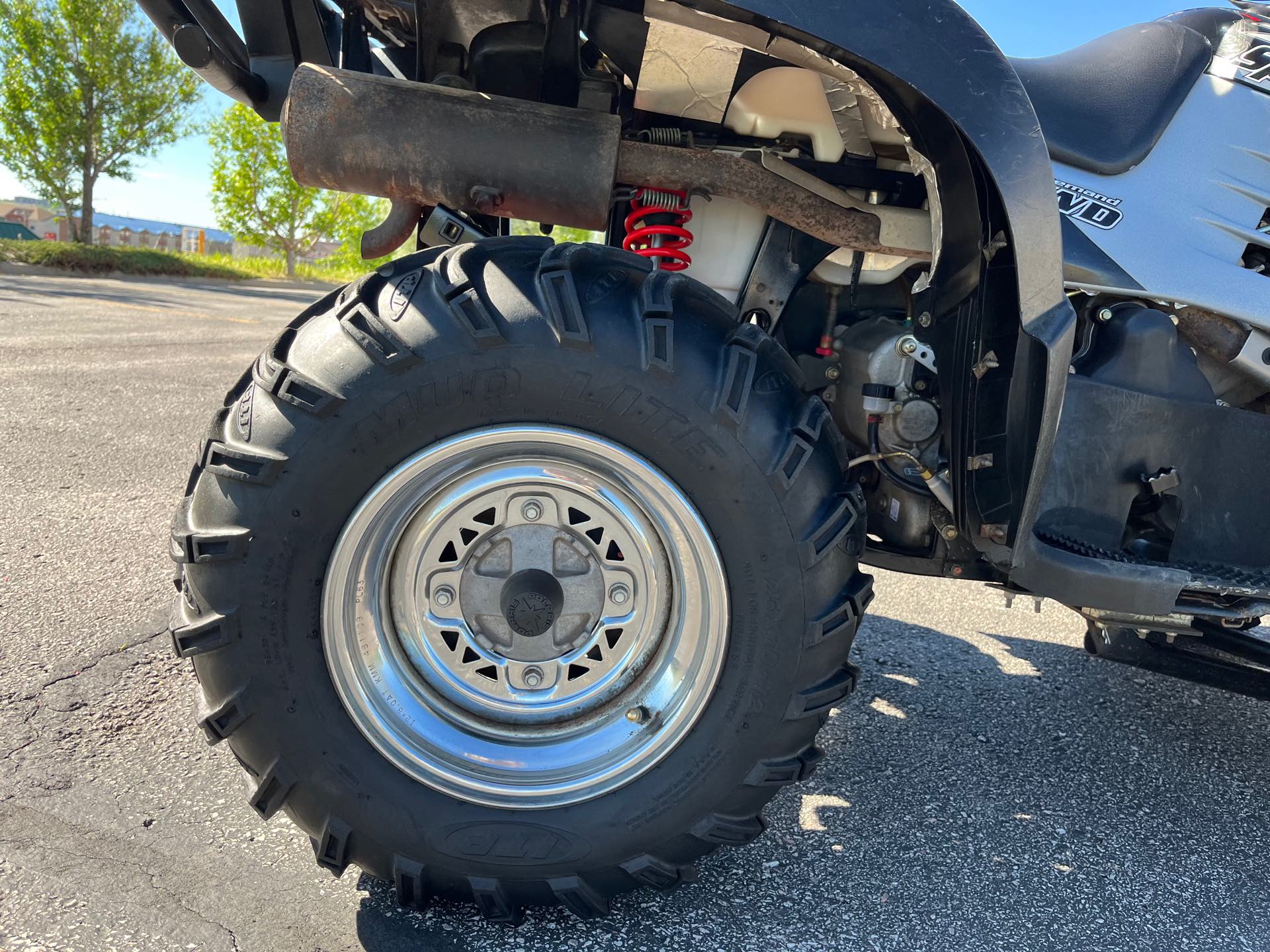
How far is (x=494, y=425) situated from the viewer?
1.62 meters

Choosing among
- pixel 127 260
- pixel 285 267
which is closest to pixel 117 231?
pixel 285 267

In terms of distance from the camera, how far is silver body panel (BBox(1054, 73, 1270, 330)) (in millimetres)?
1995

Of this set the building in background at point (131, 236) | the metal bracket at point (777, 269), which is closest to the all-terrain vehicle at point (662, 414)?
the metal bracket at point (777, 269)

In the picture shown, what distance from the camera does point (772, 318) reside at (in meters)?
2.34

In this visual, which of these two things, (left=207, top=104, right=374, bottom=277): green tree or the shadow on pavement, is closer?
the shadow on pavement

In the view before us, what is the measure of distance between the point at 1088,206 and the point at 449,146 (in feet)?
4.78

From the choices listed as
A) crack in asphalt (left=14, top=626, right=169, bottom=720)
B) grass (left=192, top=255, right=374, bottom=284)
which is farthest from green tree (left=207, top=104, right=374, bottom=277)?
crack in asphalt (left=14, top=626, right=169, bottom=720)

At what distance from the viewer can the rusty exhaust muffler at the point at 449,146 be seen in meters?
1.74

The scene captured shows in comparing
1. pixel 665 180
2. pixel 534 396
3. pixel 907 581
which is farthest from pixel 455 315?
pixel 907 581

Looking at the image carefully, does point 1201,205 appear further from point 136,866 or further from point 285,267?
point 285,267

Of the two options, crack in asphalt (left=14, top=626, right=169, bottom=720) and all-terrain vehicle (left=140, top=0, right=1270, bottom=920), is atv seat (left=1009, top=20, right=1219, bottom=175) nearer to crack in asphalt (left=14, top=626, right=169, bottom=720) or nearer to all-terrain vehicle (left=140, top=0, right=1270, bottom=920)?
all-terrain vehicle (left=140, top=0, right=1270, bottom=920)

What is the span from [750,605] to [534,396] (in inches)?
22.7

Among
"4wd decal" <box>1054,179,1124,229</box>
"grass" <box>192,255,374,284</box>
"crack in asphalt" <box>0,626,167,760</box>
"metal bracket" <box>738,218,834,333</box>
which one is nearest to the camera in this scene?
"4wd decal" <box>1054,179,1124,229</box>

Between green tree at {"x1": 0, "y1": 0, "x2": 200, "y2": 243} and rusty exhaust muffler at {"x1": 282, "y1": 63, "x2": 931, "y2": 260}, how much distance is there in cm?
2631
